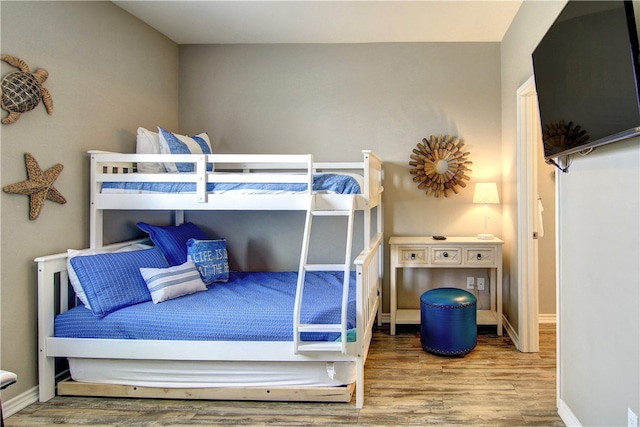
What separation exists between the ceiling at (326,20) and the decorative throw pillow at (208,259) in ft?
5.81

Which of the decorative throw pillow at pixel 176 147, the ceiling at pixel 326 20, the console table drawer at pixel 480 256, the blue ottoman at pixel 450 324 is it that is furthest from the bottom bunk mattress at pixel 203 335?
the ceiling at pixel 326 20

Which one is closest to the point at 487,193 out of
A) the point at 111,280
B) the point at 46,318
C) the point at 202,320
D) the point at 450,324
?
the point at 450,324

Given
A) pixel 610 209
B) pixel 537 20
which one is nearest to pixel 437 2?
pixel 537 20

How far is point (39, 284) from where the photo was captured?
230cm

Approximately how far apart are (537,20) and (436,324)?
2113 mm

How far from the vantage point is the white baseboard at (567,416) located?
1.98 m

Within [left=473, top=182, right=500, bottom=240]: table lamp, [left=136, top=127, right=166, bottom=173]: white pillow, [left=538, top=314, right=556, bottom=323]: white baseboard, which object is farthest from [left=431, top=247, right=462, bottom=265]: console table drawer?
[left=136, top=127, right=166, bottom=173]: white pillow

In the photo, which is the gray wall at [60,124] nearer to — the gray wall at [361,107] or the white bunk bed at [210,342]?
the white bunk bed at [210,342]

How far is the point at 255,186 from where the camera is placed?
2580mm

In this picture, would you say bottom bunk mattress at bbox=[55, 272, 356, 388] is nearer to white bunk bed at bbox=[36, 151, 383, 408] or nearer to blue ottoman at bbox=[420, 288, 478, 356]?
white bunk bed at bbox=[36, 151, 383, 408]

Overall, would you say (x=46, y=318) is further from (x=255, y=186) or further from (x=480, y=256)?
(x=480, y=256)

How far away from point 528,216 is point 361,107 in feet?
5.52

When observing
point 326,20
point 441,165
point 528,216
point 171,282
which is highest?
point 326,20

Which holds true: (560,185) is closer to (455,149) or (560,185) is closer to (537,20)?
(537,20)
